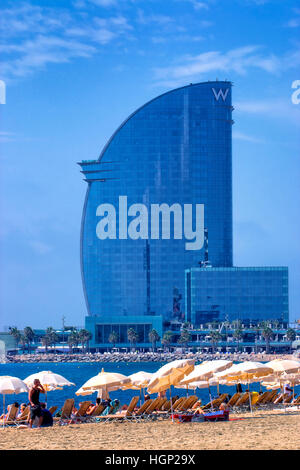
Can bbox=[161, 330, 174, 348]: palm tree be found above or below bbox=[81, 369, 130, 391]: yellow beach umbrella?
below

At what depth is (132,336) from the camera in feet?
646

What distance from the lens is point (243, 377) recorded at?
37062 millimetres

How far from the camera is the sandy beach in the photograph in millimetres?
22266

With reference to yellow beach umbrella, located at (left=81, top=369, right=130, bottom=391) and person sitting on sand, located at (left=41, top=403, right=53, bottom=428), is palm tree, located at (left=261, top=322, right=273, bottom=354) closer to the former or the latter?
yellow beach umbrella, located at (left=81, top=369, right=130, bottom=391)

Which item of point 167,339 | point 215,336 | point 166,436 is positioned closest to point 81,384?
point 166,436

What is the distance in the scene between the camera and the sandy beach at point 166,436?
2227cm

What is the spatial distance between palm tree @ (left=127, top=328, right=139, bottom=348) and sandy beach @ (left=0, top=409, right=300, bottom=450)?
16543 centimetres

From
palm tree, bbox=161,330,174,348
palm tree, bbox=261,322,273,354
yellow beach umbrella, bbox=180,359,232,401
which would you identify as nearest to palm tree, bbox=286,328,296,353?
palm tree, bbox=261,322,273,354

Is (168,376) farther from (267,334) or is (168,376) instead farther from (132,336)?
(132,336)

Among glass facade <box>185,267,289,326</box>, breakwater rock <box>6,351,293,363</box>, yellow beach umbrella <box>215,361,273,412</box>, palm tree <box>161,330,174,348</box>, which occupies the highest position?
glass facade <box>185,267,289,326</box>

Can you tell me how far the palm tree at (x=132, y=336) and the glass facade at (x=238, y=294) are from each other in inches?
518

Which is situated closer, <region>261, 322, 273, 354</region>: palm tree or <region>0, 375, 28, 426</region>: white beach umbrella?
<region>0, 375, 28, 426</region>: white beach umbrella

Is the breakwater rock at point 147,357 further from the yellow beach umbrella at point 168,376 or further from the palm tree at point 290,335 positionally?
the yellow beach umbrella at point 168,376
